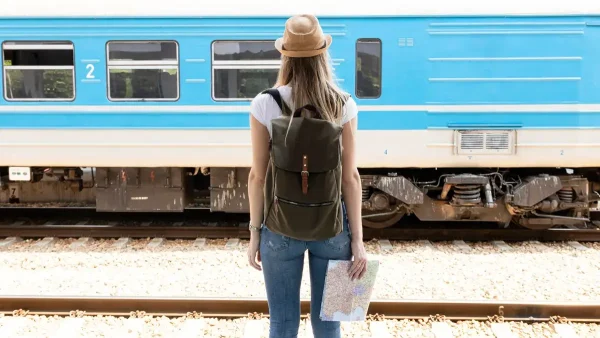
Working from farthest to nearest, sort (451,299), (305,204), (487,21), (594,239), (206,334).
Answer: (594,239)
(487,21)
(451,299)
(206,334)
(305,204)

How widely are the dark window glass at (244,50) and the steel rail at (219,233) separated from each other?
87.6 inches

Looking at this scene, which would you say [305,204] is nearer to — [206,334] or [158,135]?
[206,334]

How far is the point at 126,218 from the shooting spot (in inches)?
330

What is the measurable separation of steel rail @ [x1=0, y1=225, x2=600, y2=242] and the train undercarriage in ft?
0.46

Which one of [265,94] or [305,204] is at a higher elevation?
[265,94]

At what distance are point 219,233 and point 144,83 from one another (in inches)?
84.7

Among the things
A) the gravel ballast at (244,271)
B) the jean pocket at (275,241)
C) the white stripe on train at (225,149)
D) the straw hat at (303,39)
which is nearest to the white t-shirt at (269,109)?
the straw hat at (303,39)

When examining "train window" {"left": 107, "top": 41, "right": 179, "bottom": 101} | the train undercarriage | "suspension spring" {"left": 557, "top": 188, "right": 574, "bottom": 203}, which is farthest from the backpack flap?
"suspension spring" {"left": 557, "top": 188, "right": 574, "bottom": 203}

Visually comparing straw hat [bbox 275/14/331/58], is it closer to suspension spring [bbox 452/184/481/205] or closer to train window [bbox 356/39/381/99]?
train window [bbox 356/39/381/99]

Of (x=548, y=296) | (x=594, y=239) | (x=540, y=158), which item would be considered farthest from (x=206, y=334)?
(x=594, y=239)

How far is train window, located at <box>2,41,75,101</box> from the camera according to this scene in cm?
704

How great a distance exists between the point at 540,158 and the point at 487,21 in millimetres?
1802
